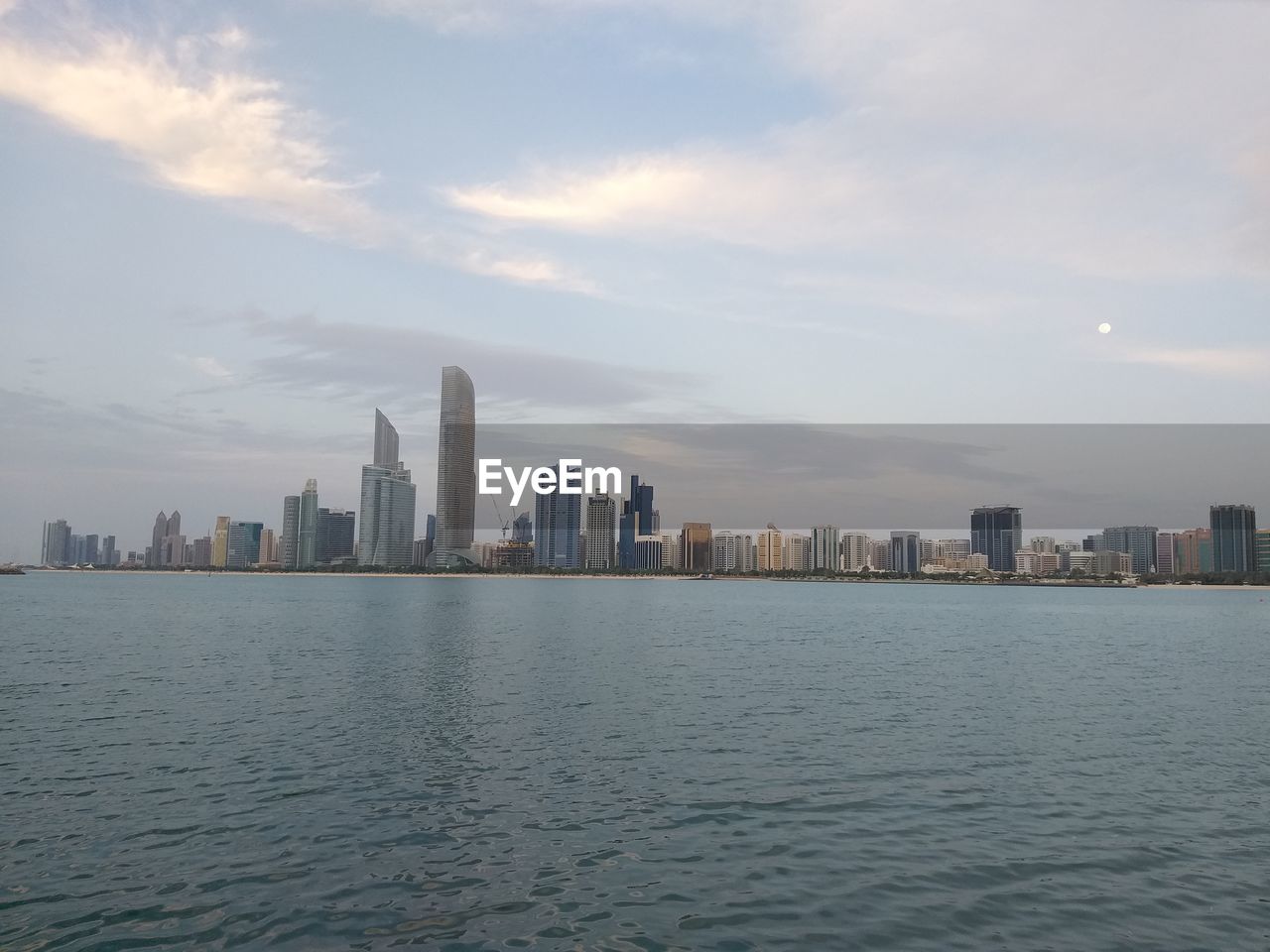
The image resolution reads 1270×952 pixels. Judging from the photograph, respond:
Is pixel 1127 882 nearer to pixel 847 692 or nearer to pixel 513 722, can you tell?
pixel 513 722

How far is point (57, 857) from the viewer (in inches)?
902

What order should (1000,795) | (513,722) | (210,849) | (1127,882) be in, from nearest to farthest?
1. (1127,882)
2. (210,849)
3. (1000,795)
4. (513,722)

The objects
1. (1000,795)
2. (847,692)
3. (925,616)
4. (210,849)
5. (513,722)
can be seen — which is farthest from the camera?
(925,616)

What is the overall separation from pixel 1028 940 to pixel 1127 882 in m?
5.74

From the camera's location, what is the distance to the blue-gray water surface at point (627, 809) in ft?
63.5

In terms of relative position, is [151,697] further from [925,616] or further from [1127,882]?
[925,616]

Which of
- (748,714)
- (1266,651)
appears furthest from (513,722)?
(1266,651)

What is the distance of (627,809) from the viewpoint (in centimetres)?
2802

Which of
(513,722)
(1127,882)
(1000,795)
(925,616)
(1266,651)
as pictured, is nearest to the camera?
(1127,882)

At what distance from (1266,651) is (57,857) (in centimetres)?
11037

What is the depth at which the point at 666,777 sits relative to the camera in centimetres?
3216

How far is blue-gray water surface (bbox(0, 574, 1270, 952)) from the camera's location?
19359mm

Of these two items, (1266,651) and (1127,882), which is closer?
(1127,882)

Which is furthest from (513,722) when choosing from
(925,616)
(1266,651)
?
(925,616)
